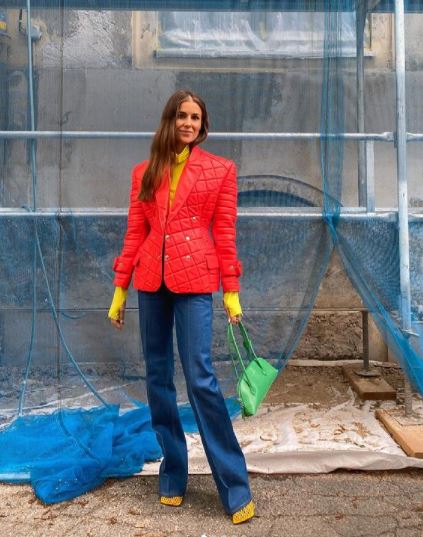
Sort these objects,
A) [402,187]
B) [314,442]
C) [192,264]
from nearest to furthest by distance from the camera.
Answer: [192,264], [314,442], [402,187]

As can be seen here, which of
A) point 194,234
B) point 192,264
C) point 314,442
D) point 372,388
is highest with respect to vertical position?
point 194,234

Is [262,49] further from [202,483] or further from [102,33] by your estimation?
[202,483]

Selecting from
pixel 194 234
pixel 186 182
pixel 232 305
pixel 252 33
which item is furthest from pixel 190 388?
pixel 252 33

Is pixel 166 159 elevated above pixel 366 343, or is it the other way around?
pixel 166 159

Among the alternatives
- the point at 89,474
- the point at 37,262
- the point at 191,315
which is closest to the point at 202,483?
the point at 89,474

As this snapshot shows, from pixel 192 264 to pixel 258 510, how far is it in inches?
44.4

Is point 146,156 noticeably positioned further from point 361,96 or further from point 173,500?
point 173,500

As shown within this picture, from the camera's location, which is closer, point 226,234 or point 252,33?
point 226,234

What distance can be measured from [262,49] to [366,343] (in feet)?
7.38

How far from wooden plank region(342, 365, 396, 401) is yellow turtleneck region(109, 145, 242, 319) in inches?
74.3

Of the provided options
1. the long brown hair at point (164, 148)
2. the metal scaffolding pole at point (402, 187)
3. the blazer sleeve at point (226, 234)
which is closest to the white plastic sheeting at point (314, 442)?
the metal scaffolding pole at point (402, 187)

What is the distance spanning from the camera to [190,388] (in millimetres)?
2682

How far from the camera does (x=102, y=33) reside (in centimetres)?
376

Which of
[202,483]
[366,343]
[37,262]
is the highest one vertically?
[37,262]
